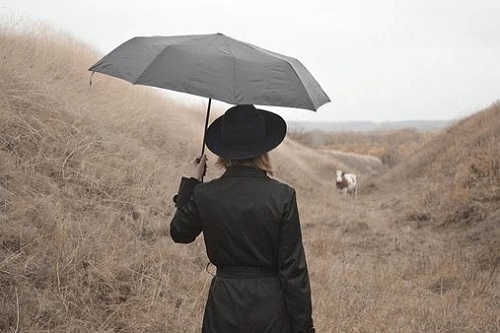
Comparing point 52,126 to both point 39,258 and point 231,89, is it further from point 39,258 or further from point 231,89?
point 231,89

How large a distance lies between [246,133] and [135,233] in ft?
13.2

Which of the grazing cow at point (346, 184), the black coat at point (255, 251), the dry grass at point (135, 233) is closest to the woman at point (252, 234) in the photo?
the black coat at point (255, 251)

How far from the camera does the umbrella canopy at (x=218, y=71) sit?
281 cm

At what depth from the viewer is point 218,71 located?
9.45 ft

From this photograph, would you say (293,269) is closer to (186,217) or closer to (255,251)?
(255,251)

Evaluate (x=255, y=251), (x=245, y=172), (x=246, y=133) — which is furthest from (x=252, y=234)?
(x=246, y=133)

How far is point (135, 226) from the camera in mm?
6379

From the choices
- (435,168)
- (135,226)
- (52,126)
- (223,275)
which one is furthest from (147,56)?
(435,168)

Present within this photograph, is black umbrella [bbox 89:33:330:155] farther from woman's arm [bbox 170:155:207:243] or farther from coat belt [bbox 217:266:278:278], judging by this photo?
coat belt [bbox 217:266:278:278]

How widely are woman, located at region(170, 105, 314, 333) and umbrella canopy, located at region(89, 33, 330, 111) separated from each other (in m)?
0.21

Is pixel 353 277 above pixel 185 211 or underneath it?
underneath

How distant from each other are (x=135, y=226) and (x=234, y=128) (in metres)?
4.12

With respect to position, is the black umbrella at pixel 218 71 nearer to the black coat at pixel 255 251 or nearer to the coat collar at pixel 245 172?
the coat collar at pixel 245 172

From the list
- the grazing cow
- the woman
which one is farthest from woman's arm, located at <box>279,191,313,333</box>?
the grazing cow
